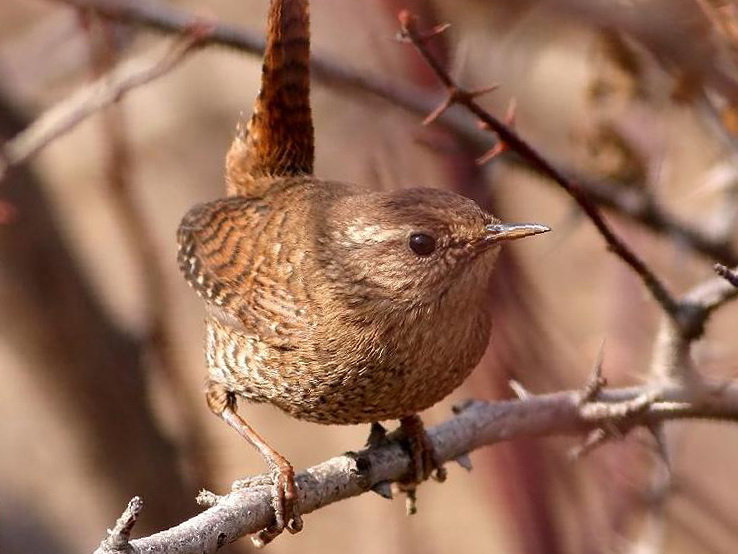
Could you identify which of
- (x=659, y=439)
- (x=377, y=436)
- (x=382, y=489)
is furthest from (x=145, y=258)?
(x=659, y=439)

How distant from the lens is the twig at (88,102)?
312cm

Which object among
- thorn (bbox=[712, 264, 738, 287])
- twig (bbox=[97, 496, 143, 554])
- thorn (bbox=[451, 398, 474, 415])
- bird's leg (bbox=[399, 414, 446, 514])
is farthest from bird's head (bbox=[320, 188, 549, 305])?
twig (bbox=[97, 496, 143, 554])

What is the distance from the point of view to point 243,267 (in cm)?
325

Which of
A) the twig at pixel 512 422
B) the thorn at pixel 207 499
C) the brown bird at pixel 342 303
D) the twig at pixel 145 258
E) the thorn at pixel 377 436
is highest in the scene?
the twig at pixel 145 258

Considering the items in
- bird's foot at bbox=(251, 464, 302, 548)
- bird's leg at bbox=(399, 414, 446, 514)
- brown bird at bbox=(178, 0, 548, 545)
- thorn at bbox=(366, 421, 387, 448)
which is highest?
brown bird at bbox=(178, 0, 548, 545)

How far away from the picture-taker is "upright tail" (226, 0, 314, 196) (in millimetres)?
3154

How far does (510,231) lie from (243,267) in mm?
814

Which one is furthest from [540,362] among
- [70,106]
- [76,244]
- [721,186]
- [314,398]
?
[76,244]

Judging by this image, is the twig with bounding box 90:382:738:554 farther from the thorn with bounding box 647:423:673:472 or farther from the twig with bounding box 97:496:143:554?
the twig with bounding box 97:496:143:554

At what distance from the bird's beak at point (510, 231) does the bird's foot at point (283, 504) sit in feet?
2.27

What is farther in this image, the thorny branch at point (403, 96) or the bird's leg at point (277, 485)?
the thorny branch at point (403, 96)

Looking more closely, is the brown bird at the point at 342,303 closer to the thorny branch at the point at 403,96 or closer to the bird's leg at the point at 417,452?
the bird's leg at the point at 417,452

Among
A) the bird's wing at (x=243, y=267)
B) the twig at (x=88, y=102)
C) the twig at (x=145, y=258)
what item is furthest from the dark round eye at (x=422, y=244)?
the twig at (x=145, y=258)

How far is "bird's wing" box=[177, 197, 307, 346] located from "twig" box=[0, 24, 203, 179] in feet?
1.47
